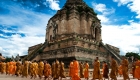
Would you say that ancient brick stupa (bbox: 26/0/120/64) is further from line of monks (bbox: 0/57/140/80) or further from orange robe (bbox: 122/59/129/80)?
orange robe (bbox: 122/59/129/80)

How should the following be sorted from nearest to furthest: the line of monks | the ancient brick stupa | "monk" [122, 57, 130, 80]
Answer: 1. the line of monks
2. "monk" [122, 57, 130, 80]
3. the ancient brick stupa

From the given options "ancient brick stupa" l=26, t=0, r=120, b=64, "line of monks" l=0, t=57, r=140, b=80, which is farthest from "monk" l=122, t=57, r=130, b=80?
"ancient brick stupa" l=26, t=0, r=120, b=64

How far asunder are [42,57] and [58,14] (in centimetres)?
1017

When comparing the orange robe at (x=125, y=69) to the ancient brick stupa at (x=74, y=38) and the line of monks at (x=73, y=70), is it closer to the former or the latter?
the line of monks at (x=73, y=70)

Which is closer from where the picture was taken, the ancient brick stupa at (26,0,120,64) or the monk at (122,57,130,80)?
the monk at (122,57,130,80)

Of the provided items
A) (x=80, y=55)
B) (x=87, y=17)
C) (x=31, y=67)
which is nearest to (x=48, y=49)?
(x=80, y=55)

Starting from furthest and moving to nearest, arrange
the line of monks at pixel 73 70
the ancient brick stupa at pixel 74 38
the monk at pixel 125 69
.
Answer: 1. the ancient brick stupa at pixel 74 38
2. the monk at pixel 125 69
3. the line of monks at pixel 73 70

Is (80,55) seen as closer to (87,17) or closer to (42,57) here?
(42,57)

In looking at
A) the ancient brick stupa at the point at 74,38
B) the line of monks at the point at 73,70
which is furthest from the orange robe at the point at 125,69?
the ancient brick stupa at the point at 74,38

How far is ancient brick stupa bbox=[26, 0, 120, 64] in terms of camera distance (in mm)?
24131

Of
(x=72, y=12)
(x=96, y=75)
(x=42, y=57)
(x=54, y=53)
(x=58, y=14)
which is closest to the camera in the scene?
(x=96, y=75)

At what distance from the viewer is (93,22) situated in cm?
3275

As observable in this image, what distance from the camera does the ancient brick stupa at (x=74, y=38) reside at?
2413cm

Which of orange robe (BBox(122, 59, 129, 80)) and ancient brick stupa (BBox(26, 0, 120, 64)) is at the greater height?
ancient brick stupa (BBox(26, 0, 120, 64))
